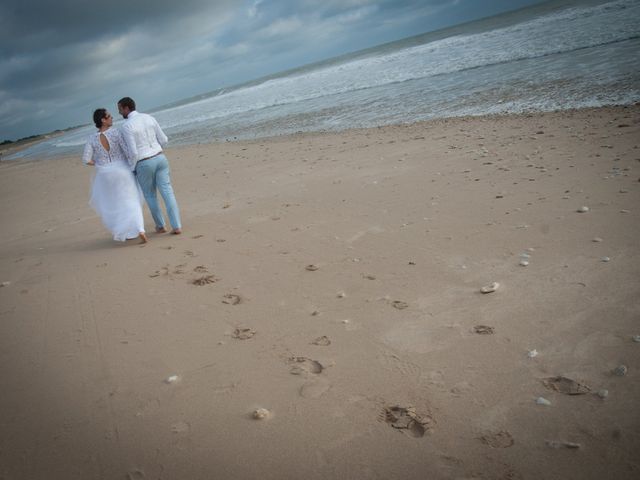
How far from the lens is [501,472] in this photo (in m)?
1.68

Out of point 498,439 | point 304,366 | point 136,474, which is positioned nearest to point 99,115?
point 304,366

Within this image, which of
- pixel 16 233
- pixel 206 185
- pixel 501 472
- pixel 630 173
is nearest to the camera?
pixel 501 472

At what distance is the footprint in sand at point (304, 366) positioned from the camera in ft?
7.91

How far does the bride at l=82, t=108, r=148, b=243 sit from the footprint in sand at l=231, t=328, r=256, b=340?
3.19 m

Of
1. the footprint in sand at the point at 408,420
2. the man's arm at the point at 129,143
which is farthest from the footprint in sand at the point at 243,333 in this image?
the man's arm at the point at 129,143

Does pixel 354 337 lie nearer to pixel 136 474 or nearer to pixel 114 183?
pixel 136 474

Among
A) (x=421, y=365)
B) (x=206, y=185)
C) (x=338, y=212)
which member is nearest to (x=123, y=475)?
(x=421, y=365)

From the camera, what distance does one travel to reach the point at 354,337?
105 inches

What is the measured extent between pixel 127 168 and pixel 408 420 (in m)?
Result: 5.09

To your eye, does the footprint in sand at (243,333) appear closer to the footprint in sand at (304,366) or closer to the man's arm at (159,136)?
the footprint in sand at (304,366)

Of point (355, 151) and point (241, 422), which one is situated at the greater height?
point (355, 151)

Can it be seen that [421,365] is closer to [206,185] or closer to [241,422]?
[241,422]

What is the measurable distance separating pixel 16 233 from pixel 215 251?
5.57 metres

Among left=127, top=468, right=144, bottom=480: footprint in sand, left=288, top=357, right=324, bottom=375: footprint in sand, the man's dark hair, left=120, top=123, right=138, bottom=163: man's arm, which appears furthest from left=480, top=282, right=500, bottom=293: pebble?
the man's dark hair
